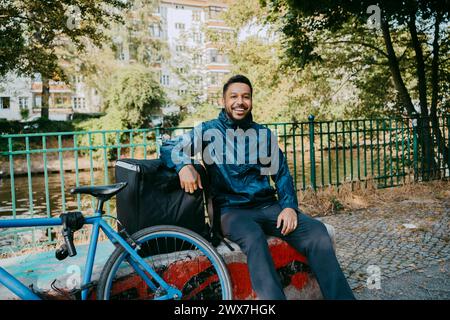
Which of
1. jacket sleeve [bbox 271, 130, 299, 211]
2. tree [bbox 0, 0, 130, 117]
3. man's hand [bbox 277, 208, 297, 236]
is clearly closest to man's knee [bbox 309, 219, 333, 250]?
man's hand [bbox 277, 208, 297, 236]

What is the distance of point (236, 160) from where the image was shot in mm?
3250

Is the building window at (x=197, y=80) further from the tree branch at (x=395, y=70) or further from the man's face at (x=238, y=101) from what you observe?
the man's face at (x=238, y=101)

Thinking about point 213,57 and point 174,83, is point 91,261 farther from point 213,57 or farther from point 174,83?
point 213,57

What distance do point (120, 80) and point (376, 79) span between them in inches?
877

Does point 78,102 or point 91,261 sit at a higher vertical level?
point 78,102

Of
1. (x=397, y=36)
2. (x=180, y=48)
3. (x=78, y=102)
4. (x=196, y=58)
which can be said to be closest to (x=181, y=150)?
(x=397, y=36)

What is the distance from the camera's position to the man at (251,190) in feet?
8.94

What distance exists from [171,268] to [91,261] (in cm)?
60

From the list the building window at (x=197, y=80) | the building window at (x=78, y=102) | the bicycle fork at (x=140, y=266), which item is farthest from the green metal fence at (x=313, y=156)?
the building window at (x=78, y=102)

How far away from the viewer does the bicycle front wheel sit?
2.50m

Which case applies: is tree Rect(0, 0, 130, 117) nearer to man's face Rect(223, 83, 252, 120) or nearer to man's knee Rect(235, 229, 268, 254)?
man's face Rect(223, 83, 252, 120)

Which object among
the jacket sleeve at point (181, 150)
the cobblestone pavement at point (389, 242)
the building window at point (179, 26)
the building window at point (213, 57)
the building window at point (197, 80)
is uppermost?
the building window at point (179, 26)
